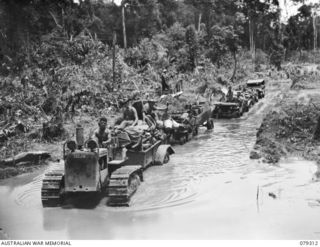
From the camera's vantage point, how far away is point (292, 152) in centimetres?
1152

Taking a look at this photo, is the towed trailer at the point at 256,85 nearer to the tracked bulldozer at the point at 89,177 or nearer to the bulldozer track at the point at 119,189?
the tracked bulldozer at the point at 89,177

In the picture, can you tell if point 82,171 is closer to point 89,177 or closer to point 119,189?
point 89,177

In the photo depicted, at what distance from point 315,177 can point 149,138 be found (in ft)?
12.2

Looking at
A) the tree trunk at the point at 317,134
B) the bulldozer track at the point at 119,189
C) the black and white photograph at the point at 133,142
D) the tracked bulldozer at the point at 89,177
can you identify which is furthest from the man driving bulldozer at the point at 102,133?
the tree trunk at the point at 317,134

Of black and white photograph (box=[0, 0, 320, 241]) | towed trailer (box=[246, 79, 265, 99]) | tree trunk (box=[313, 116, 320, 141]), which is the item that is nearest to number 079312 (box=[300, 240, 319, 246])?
black and white photograph (box=[0, 0, 320, 241])

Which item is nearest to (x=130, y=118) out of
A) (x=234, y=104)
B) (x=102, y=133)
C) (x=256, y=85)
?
(x=102, y=133)

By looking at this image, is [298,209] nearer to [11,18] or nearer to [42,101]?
[11,18]

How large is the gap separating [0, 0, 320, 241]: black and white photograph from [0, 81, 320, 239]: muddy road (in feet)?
0.10

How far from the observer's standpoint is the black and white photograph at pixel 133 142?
720 cm

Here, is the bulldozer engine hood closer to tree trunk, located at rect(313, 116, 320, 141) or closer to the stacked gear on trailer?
tree trunk, located at rect(313, 116, 320, 141)

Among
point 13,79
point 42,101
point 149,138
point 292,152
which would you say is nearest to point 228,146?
point 292,152

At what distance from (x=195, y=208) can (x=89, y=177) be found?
1873mm

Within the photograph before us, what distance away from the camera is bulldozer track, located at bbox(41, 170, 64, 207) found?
8.13 m

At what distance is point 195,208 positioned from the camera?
7840 millimetres
